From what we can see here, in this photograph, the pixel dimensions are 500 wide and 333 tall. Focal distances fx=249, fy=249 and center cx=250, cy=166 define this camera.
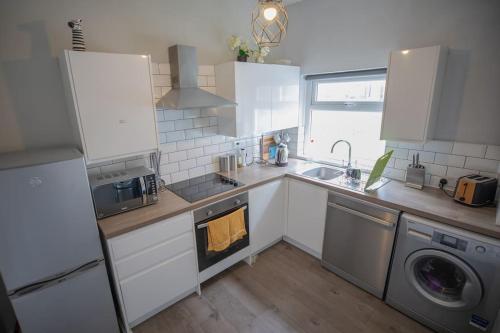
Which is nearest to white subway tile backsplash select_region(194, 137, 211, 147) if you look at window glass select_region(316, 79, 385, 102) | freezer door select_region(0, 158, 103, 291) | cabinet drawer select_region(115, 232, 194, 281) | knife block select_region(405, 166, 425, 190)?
cabinet drawer select_region(115, 232, 194, 281)

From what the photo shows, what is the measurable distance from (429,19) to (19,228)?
308 centimetres

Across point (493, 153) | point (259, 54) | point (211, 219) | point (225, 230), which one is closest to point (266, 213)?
point (225, 230)

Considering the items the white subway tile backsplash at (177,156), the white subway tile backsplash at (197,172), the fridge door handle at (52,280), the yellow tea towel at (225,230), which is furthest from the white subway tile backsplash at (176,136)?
the fridge door handle at (52,280)

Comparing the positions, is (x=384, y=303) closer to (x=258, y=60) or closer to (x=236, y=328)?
(x=236, y=328)

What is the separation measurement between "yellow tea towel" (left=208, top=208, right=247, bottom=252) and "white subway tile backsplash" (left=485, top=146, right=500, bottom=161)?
198 centimetres

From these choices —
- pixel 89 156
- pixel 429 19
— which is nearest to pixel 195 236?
pixel 89 156

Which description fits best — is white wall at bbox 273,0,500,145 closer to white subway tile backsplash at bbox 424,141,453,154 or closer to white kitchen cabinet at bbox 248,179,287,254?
white subway tile backsplash at bbox 424,141,453,154

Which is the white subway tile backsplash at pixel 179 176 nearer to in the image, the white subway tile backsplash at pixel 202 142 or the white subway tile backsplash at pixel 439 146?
the white subway tile backsplash at pixel 202 142

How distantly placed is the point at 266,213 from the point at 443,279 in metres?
1.49

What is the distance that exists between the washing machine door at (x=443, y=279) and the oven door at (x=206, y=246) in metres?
1.35

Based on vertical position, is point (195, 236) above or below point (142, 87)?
below

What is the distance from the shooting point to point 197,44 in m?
2.35

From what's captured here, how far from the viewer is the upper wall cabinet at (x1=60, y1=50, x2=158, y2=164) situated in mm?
1532

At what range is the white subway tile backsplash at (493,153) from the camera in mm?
1849
